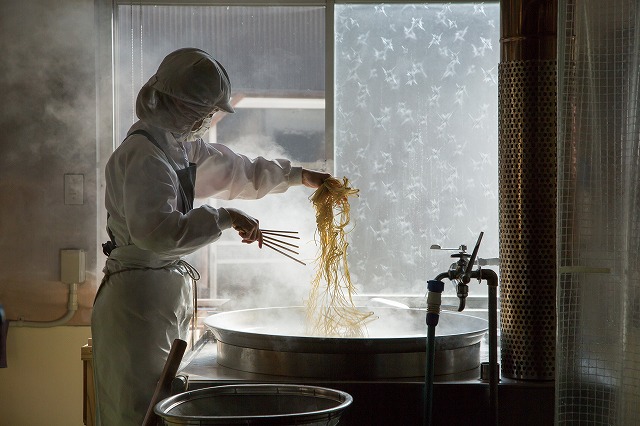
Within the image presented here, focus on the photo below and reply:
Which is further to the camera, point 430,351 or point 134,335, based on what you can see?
point 134,335

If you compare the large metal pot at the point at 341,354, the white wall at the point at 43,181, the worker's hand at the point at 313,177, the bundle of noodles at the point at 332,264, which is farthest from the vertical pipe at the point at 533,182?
the white wall at the point at 43,181

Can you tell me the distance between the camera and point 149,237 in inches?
88.0

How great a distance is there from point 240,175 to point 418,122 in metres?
1.50

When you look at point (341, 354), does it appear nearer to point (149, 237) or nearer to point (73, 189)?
point (149, 237)

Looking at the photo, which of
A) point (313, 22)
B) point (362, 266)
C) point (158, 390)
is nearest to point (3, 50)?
point (313, 22)

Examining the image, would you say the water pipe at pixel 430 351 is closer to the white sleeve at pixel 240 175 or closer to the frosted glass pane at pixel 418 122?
the white sleeve at pixel 240 175

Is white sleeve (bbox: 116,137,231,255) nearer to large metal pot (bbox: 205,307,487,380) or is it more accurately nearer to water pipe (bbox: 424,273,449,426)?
large metal pot (bbox: 205,307,487,380)

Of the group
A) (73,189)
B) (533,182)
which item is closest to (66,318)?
(73,189)

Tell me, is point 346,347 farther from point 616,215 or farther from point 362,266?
point 362,266

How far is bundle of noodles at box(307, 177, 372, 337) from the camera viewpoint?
2795 millimetres

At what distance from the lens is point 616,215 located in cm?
186

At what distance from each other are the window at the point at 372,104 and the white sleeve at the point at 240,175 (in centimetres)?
113

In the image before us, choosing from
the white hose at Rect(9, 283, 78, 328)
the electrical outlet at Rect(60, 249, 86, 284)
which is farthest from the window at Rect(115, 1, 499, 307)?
the white hose at Rect(9, 283, 78, 328)

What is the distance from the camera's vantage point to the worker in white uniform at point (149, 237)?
228 centimetres
